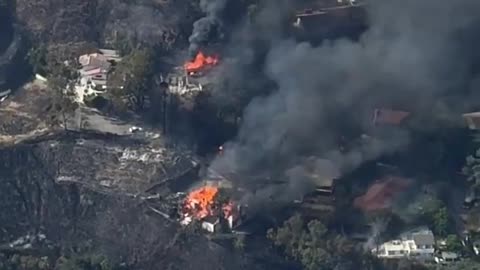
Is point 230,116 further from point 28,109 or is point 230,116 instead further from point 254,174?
point 28,109

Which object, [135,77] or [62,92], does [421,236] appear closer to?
[135,77]

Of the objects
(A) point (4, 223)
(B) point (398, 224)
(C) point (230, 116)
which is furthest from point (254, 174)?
(A) point (4, 223)


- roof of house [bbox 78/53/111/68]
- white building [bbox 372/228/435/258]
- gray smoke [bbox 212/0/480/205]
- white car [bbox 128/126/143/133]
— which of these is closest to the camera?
white building [bbox 372/228/435/258]

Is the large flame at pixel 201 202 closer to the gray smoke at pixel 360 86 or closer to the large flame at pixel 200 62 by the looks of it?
the gray smoke at pixel 360 86

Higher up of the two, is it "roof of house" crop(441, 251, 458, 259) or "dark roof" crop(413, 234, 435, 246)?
"dark roof" crop(413, 234, 435, 246)

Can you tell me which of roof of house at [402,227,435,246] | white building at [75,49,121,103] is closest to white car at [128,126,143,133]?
white building at [75,49,121,103]

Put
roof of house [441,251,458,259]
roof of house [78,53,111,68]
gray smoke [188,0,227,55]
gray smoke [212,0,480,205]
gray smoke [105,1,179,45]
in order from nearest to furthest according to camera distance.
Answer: roof of house [441,251,458,259], gray smoke [212,0,480,205], gray smoke [188,0,227,55], roof of house [78,53,111,68], gray smoke [105,1,179,45]

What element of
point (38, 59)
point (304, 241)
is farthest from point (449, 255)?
point (38, 59)

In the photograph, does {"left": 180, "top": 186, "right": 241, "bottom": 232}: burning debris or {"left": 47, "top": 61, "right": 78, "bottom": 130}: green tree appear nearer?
{"left": 180, "top": 186, "right": 241, "bottom": 232}: burning debris

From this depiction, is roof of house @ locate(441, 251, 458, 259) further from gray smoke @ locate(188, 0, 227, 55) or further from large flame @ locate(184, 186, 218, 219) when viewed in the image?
gray smoke @ locate(188, 0, 227, 55)
